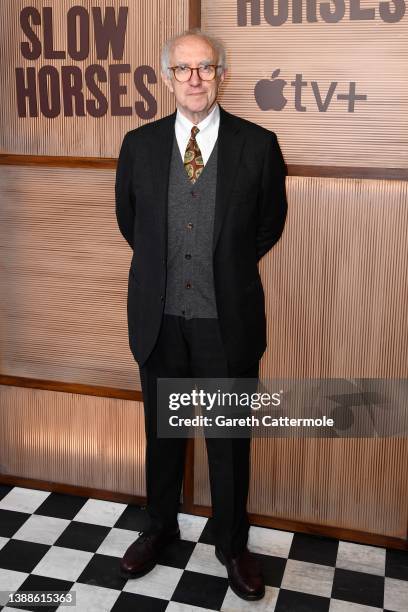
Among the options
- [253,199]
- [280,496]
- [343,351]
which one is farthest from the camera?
[280,496]

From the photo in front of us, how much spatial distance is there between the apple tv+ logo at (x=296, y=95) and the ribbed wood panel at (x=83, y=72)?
1.05ft

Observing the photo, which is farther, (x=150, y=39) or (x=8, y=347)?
(x=8, y=347)

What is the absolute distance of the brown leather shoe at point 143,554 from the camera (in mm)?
2539

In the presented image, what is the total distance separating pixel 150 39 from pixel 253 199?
723 mm

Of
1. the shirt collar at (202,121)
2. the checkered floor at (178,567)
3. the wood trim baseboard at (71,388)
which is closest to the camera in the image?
the shirt collar at (202,121)

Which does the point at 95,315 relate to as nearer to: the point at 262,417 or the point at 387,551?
the point at 262,417

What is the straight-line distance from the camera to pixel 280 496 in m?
Result: 2.84

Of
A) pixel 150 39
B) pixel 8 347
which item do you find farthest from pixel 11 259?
pixel 150 39

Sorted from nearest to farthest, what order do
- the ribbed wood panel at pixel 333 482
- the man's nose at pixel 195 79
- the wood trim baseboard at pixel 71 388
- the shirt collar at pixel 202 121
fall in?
the man's nose at pixel 195 79 → the shirt collar at pixel 202 121 → the ribbed wood panel at pixel 333 482 → the wood trim baseboard at pixel 71 388

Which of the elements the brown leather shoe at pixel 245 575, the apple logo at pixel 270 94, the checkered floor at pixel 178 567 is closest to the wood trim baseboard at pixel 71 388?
the checkered floor at pixel 178 567

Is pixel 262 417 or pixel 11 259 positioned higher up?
pixel 11 259

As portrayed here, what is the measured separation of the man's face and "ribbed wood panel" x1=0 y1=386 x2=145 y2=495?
1.23m

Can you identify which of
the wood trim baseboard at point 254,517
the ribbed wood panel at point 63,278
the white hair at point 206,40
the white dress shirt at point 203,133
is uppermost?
the white hair at point 206,40

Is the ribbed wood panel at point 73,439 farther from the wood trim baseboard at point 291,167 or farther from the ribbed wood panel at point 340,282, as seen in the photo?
the wood trim baseboard at point 291,167
